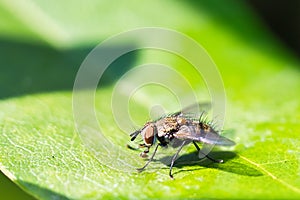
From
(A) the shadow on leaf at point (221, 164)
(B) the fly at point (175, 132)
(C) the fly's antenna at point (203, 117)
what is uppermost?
(C) the fly's antenna at point (203, 117)

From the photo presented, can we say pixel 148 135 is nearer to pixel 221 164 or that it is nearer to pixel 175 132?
pixel 175 132

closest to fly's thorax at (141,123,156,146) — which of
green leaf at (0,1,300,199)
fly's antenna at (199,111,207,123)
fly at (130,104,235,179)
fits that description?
fly at (130,104,235,179)

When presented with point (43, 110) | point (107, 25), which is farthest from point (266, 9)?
point (43, 110)

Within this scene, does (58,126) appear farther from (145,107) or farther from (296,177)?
(296,177)

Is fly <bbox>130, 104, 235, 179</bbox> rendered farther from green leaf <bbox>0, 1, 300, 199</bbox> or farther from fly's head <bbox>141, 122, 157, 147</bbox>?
green leaf <bbox>0, 1, 300, 199</bbox>

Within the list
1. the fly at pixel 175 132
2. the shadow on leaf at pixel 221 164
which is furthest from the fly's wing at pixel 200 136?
the shadow on leaf at pixel 221 164

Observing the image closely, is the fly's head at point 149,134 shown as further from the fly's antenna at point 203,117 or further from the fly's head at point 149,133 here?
the fly's antenna at point 203,117
